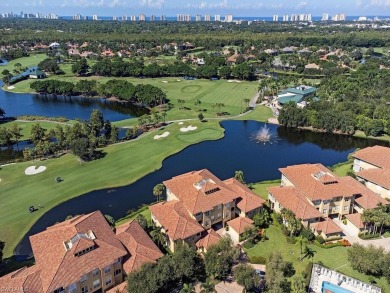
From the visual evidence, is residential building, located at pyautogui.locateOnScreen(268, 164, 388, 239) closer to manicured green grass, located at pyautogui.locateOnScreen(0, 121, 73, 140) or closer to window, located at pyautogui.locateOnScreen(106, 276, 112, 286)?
window, located at pyautogui.locateOnScreen(106, 276, 112, 286)

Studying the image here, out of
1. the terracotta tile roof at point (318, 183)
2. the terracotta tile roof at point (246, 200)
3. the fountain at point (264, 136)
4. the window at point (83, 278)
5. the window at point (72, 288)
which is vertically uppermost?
the terracotta tile roof at point (318, 183)

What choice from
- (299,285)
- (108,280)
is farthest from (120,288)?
(299,285)

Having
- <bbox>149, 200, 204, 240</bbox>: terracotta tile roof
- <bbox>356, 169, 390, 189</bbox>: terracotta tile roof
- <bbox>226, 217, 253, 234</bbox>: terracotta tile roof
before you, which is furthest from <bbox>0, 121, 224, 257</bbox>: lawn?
<bbox>356, 169, 390, 189</bbox>: terracotta tile roof

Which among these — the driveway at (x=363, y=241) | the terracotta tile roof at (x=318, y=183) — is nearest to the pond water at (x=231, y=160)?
the terracotta tile roof at (x=318, y=183)

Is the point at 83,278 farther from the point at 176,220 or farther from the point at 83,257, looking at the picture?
the point at 176,220

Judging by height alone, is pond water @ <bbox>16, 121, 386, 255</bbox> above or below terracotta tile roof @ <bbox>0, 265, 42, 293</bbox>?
below

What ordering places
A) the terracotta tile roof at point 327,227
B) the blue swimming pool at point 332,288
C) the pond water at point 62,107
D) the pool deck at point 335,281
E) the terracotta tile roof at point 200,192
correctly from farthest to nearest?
1. the pond water at point 62,107
2. the terracotta tile roof at point 200,192
3. the terracotta tile roof at point 327,227
4. the blue swimming pool at point 332,288
5. the pool deck at point 335,281

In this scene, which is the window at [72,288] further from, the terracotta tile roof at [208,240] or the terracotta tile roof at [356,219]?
the terracotta tile roof at [356,219]
